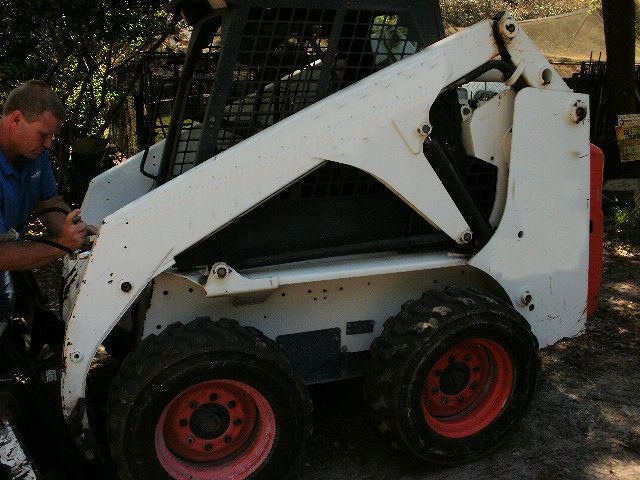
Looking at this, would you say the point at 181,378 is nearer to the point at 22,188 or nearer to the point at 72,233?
the point at 72,233

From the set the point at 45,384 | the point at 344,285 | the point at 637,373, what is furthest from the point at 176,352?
the point at 637,373

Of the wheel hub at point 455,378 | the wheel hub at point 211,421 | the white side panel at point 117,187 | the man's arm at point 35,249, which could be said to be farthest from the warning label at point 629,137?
the man's arm at point 35,249

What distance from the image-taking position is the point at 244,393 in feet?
10.4

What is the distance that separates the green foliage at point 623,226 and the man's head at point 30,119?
548 centimetres

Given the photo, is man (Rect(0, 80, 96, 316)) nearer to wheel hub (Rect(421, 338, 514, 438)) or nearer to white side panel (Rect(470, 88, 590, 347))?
wheel hub (Rect(421, 338, 514, 438))

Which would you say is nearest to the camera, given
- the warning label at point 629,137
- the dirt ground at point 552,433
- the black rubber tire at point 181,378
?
the black rubber tire at point 181,378

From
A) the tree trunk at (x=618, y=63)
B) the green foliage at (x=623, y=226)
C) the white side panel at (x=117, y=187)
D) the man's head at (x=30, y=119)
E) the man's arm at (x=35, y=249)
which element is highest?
the tree trunk at (x=618, y=63)

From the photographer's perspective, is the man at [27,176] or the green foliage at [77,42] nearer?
the man at [27,176]

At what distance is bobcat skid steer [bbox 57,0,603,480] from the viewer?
301 centimetres

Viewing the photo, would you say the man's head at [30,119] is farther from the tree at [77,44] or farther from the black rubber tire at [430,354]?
the tree at [77,44]

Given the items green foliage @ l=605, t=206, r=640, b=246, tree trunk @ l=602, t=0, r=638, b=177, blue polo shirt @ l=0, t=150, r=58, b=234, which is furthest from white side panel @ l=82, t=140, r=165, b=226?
tree trunk @ l=602, t=0, r=638, b=177

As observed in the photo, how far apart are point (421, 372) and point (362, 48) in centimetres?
147

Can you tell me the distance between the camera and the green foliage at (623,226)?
7133 mm

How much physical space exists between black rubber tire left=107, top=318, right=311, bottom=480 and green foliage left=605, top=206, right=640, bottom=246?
16.2ft
